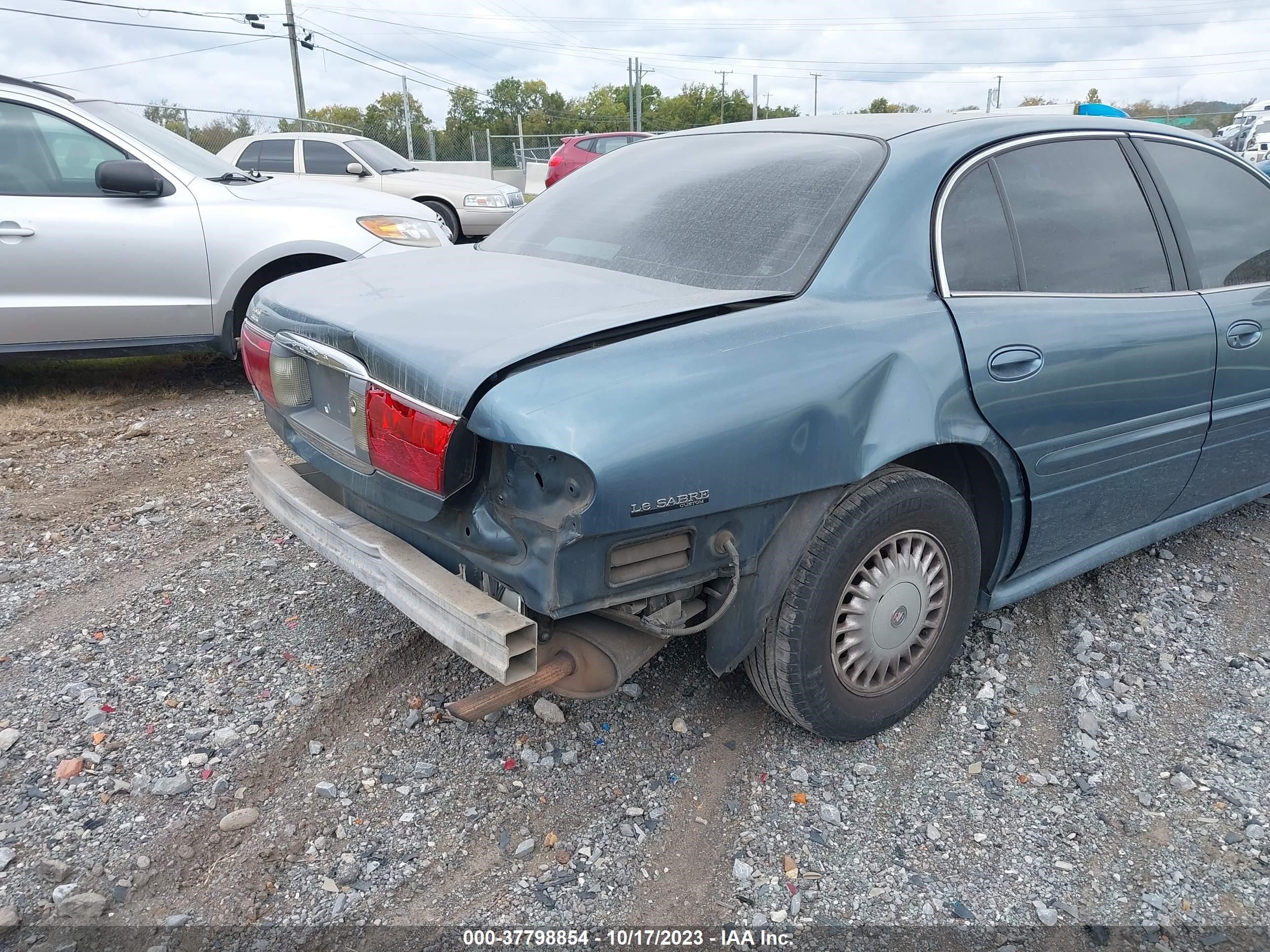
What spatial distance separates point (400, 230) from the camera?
19.8 ft

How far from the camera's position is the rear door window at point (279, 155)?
1219 centimetres

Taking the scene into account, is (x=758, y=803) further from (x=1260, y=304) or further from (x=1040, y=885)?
(x=1260, y=304)

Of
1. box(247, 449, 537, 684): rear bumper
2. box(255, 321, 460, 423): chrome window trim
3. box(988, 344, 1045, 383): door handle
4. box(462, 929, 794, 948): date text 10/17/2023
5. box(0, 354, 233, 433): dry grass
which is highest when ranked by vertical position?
box(255, 321, 460, 423): chrome window trim

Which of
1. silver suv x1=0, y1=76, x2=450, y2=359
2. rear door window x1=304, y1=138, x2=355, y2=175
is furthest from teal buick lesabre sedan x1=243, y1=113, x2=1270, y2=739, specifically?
rear door window x1=304, y1=138, x2=355, y2=175

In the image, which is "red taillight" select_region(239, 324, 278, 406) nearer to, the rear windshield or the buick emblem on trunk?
the rear windshield

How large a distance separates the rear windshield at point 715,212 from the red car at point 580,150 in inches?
595

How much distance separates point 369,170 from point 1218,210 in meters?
10.6

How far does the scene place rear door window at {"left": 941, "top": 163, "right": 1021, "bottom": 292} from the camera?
8.46ft

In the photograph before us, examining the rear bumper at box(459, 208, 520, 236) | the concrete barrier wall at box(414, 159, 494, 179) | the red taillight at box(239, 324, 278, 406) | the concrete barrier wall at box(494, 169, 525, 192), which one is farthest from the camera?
the concrete barrier wall at box(494, 169, 525, 192)

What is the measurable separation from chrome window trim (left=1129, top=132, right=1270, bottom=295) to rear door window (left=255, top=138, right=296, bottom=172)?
444 inches

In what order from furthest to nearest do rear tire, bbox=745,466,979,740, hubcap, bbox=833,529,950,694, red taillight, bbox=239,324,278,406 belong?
red taillight, bbox=239,324,278,406, hubcap, bbox=833,529,950,694, rear tire, bbox=745,466,979,740

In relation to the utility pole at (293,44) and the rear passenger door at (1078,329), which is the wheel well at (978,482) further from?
the utility pole at (293,44)

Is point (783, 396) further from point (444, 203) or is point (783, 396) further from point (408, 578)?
point (444, 203)

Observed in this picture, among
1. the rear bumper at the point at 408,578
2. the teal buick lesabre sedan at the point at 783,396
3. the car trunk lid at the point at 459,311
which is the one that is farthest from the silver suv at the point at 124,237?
the rear bumper at the point at 408,578
